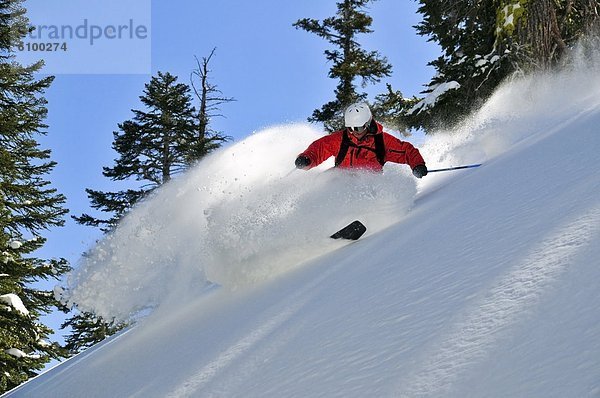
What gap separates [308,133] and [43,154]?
1287cm

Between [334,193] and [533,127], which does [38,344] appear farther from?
[533,127]

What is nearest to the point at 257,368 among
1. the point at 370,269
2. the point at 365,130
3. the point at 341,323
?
the point at 341,323

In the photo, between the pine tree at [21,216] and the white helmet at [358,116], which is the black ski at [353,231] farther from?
the pine tree at [21,216]

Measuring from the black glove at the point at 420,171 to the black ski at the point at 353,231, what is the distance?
4.34 feet

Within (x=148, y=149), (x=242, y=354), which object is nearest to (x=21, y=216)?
(x=148, y=149)

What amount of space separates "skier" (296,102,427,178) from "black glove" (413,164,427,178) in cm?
2

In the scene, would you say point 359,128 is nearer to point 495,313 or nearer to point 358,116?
point 358,116

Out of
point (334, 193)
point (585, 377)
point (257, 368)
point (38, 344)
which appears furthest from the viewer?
point (38, 344)

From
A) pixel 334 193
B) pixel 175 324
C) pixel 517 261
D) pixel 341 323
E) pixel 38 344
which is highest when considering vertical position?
pixel 334 193

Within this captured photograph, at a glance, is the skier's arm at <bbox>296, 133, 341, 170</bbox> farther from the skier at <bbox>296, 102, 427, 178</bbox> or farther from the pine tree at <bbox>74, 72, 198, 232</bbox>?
the pine tree at <bbox>74, 72, 198, 232</bbox>

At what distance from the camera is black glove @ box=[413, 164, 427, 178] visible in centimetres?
589

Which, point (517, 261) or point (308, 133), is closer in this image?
point (517, 261)

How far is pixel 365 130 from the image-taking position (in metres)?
6.12

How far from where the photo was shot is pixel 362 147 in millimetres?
6105
